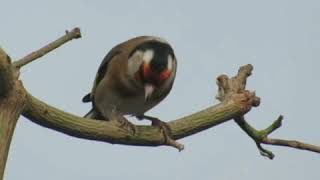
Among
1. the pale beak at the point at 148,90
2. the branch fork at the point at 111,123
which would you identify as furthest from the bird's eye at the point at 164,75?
the branch fork at the point at 111,123

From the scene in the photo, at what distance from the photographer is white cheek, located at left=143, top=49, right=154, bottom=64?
5.48 m

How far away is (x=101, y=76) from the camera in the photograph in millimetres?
6273

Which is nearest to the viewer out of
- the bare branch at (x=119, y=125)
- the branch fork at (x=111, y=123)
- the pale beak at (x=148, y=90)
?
the branch fork at (x=111, y=123)

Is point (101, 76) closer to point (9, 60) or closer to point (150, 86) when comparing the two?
point (150, 86)

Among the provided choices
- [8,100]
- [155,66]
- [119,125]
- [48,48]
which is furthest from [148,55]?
[8,100]

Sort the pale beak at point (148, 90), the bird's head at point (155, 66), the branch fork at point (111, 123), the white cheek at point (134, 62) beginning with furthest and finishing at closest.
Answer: the white cheek at point (134, 62) < the pale beak at point (148, 90) < the bird's head at point (155, 66) < the branch fork at point (111, 123)

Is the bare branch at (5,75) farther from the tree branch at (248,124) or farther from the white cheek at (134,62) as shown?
the white cheek at (134,62)

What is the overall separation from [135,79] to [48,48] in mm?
2383

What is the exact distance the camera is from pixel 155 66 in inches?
214

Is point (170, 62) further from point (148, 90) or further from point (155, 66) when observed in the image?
point (148, 90)

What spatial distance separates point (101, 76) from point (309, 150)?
105 inches

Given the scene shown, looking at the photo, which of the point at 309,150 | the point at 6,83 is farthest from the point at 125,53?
the point at 6,83

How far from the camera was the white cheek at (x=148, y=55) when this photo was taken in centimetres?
548

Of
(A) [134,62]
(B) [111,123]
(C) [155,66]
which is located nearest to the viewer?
(B) [111,123]
